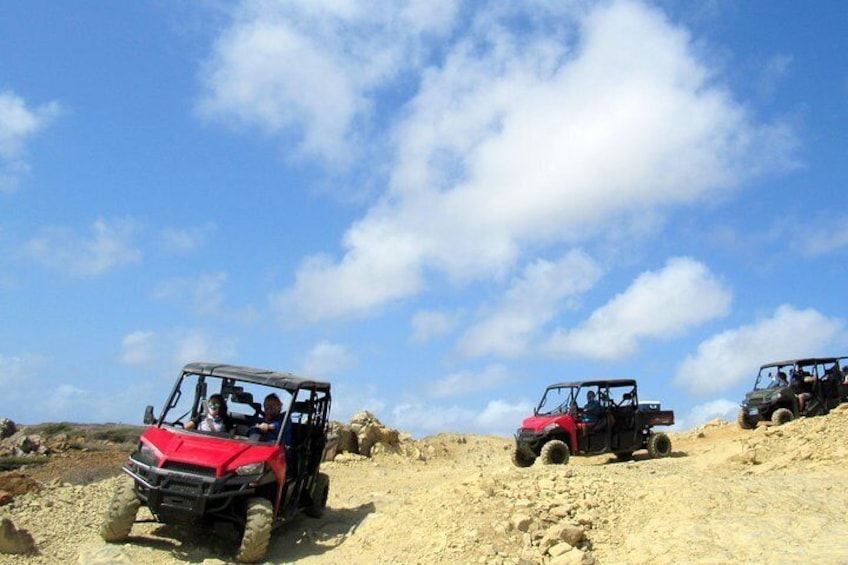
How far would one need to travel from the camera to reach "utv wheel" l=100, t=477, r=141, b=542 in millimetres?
7914

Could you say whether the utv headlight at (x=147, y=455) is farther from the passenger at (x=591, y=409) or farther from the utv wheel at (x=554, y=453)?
the passenger at (x=591, y=409)

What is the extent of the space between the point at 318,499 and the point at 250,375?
238 centimetres

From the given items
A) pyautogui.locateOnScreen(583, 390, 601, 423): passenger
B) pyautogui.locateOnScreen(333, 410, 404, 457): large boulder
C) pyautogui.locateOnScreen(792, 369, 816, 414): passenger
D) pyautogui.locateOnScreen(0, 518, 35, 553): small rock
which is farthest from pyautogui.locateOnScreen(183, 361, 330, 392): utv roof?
pyautogui.locateOnScreen(792, 369, 816, 414): passenger

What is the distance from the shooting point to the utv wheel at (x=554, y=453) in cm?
1482

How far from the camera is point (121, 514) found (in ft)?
26.0

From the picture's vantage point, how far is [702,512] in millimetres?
7551

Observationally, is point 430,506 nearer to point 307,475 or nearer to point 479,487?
point 479,487

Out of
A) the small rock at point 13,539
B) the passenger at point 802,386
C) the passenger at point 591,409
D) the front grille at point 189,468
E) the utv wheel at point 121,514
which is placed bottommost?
the small rock at point 13,539

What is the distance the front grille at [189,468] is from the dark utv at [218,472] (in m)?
0.01

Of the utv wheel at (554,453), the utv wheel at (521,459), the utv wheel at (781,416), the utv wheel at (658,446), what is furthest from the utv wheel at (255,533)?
the utv wheel at (781,416)

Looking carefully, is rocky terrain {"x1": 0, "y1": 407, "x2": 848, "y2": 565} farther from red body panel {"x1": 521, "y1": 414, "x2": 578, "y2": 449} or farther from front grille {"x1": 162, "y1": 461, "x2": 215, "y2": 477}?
red body panel {"x1": 521, "y1": 414, "x2": 578, "y2": 449}

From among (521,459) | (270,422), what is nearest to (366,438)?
(521,459)

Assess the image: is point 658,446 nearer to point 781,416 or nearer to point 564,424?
point 564,424

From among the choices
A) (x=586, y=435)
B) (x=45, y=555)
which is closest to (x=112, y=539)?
(x=45, y=555)
